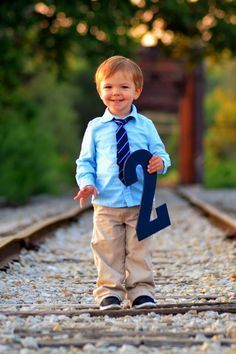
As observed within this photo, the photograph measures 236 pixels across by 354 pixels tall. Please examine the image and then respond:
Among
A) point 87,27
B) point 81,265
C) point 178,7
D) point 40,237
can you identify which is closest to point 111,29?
point 87,27

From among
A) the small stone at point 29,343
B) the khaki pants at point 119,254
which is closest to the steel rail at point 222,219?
the khaki pants at point 119,254

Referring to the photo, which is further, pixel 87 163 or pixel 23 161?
pixel 23 161

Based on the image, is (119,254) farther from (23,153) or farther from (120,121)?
(23,153)

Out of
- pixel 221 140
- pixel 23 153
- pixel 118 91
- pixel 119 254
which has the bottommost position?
pixel 119 254

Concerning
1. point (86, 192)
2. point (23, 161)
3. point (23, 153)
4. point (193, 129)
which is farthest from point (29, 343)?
point (193, 129)

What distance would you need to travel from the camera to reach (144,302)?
4859mm

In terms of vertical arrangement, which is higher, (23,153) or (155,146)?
(23,153)

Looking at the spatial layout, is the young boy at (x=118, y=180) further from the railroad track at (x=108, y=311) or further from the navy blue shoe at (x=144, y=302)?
the railroad track at (x=108, y=311)

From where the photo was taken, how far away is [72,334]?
13.3 ft

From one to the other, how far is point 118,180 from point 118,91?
0.46 meters

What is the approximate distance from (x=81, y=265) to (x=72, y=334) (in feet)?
10.9

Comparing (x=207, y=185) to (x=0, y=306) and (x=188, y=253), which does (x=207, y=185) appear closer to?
(x=188, y=253)

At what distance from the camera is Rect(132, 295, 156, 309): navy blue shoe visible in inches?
190

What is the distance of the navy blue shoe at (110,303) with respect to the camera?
188 inches
